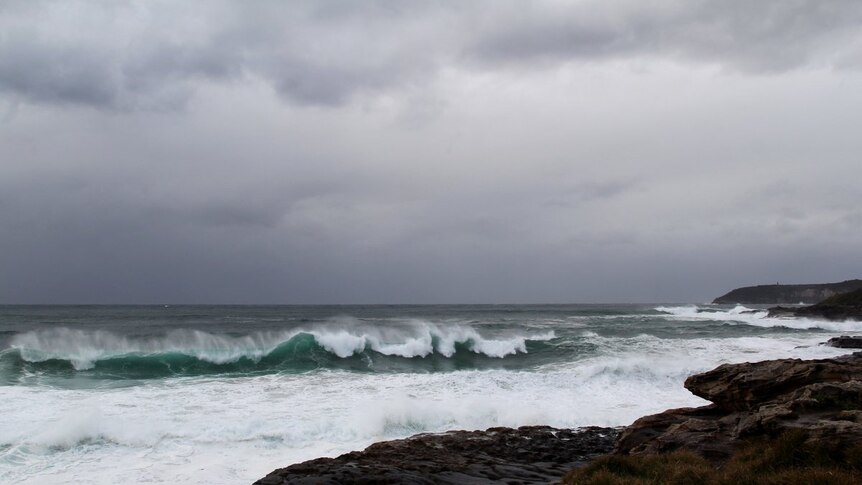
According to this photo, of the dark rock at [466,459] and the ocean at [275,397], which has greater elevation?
the dark rock at [466,459]

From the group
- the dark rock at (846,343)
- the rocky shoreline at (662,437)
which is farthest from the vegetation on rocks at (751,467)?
the dark rock at (846,343)

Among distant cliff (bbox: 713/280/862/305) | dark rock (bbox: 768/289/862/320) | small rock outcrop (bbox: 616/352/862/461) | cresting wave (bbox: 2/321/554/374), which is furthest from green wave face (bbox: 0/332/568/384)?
distant cliff (bbox: 713/280/862/305)

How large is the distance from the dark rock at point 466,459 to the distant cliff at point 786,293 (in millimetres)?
139540

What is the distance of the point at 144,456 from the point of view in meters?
11.6

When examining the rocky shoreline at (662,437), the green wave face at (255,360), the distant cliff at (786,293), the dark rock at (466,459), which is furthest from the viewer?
the distant cliff at (786,293)

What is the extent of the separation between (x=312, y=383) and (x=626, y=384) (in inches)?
408

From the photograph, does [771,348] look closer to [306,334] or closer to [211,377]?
[306,334]

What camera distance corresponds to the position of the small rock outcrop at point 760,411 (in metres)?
7.88

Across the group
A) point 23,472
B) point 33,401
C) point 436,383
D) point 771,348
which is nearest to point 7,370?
point 33,401

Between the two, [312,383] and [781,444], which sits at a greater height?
[781,444]

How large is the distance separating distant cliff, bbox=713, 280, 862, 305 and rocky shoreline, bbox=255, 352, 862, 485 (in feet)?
455

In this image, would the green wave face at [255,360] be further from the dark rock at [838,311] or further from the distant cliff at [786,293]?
the distant cliff at [786,293]

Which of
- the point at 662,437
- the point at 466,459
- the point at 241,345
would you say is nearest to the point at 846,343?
the point at 662,437

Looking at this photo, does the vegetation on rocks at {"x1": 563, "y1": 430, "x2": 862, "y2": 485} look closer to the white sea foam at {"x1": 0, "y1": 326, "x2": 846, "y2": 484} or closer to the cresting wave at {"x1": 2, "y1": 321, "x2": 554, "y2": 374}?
the white sea foam at {"x1": 0, "y1": 326, "x2": 846, "y2": 484}
